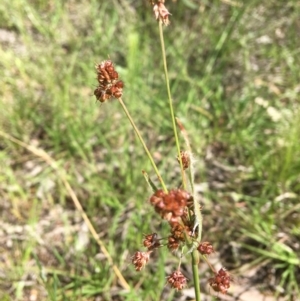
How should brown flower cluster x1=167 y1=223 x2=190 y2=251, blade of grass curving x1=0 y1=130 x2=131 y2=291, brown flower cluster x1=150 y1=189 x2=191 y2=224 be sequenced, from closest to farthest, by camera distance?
brown flower cluster x1=150 y1=189 x2=191 y2=224, brown flower cluster x1=167 y1=223 x2=190 y2=251, blade of grass curving x1=0 y1=130 x2=131 y2=291

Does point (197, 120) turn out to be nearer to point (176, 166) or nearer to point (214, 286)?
point (176, 166)

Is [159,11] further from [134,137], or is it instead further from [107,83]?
[134,137]

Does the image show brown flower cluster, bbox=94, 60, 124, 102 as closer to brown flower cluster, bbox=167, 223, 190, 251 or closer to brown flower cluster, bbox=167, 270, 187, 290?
brown flower cluster, bbox=167, 223, 190, 251

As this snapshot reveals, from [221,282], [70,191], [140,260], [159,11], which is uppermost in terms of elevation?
[159,11]

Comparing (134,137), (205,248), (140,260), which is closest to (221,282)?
(205,248)

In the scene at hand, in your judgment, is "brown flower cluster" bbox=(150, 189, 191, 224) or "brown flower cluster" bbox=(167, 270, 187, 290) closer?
"brown flower cluster" bbox=(150, 189, 191, 224)

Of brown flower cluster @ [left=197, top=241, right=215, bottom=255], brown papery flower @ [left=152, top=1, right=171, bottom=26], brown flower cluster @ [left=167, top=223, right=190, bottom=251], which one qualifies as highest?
brown papery flower @ [left=152, top=1, right=171, bottom=26]

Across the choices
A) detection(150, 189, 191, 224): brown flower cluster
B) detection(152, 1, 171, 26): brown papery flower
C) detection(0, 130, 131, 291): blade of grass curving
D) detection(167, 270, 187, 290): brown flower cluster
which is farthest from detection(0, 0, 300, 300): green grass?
detection(152, 1, 171, 26): brown papery flower
